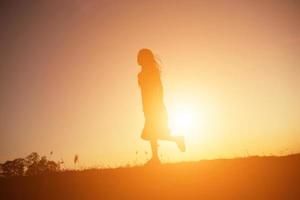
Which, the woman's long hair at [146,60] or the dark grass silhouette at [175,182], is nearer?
the dark grass silhouette at [175,182]

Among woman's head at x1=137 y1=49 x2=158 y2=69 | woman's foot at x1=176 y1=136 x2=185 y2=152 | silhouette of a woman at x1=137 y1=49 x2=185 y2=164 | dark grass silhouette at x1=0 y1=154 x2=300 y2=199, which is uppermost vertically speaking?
woman's head at x1=137 y1=49 x2=158 y2=69

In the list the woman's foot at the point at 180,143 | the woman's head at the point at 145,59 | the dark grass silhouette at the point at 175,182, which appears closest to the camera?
the dark grass silhouette at the point at 175,182

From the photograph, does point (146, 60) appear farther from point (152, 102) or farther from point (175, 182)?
point (175, 182)

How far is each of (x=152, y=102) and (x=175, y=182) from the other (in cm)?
356

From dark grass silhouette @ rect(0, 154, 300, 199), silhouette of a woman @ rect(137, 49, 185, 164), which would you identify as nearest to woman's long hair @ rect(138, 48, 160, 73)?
silhouette of a woman @ rect(137, 49, 185, 164)

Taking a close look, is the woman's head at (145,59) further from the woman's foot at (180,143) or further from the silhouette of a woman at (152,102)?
the woman's foot at (180,143)

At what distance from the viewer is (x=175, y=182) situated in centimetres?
853

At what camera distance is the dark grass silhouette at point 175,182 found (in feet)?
25.2

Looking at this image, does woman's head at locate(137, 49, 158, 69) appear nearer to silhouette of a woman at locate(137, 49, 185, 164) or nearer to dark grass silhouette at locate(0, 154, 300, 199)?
silhouette of a woman at locate(137, 49, 185, 164)

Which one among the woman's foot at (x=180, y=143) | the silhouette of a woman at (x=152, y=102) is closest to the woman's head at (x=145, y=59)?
the silhouette of a woman at (x=152, y=102)

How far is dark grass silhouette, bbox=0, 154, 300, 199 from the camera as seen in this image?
767 cm

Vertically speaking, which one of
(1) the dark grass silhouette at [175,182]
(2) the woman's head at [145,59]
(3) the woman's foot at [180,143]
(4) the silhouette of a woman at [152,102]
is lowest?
(1) the dark grass silhouette at [175,182]

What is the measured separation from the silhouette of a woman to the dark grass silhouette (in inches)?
43.5

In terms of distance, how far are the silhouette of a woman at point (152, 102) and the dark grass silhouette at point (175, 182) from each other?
110 centimetres
